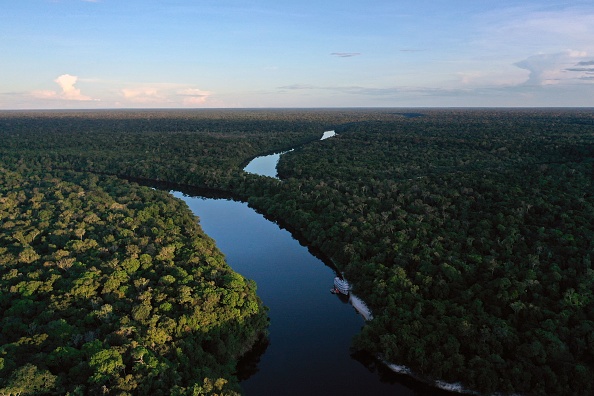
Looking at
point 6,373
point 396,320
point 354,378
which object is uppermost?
point 6,373

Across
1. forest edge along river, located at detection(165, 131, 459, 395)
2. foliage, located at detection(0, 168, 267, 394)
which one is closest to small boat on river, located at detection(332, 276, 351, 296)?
forest edge along river, located at detection(165, 131, 459, 395)

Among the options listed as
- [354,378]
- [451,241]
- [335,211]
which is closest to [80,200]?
[335,211]

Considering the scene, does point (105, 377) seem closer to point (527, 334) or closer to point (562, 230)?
point (527, 334)

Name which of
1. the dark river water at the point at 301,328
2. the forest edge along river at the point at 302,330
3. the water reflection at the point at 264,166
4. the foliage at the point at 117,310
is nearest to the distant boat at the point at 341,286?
the forest edge along river at the point at 302,330

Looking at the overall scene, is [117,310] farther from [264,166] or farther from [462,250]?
[264,166]

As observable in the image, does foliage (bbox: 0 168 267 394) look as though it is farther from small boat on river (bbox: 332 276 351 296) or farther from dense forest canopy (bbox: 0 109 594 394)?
small boat on river (bbox: 332 276 351 296)

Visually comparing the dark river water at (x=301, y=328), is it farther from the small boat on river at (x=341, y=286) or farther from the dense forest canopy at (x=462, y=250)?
Answer: the dense forest canopy at (x=462, y=250)
